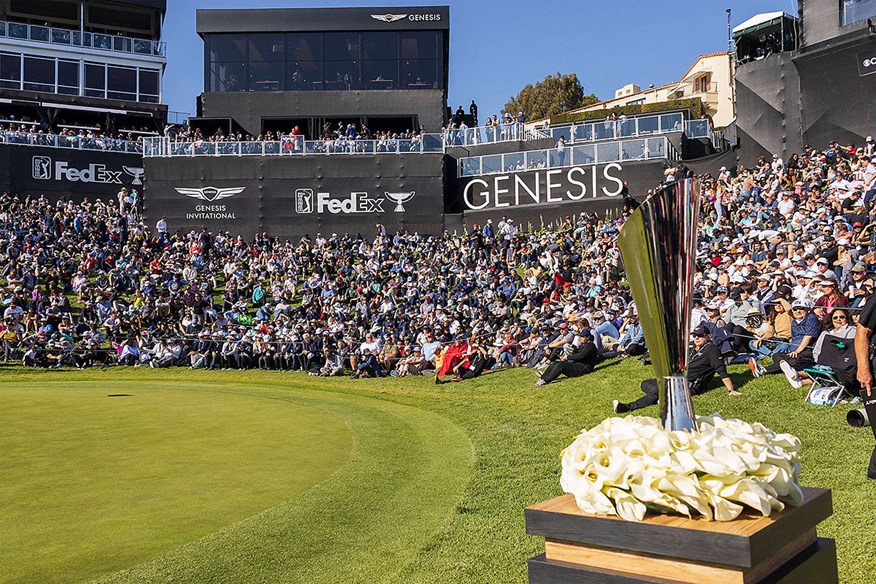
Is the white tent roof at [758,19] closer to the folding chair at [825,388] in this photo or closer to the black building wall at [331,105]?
the black building wall at [331,105]

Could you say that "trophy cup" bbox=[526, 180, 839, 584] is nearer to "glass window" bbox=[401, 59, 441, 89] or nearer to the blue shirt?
the blue shirt

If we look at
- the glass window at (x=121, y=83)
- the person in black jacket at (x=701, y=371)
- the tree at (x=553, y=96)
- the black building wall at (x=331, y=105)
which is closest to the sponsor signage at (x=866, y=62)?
the person in black jacket at (x=701, y=371)

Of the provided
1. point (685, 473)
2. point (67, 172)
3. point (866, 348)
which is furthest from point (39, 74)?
point (685, 473)

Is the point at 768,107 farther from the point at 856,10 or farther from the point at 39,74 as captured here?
the point at 39,74

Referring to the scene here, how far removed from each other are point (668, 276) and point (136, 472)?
785cm

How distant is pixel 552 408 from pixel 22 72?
5274 centimetres

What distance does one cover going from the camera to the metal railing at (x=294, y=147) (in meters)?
42.6

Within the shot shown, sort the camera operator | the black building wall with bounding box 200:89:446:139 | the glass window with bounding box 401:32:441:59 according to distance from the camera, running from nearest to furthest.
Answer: the camera operator, the black building wall with bounding box 200:89:446:139, the glass window with bounding box 401:32:441:59

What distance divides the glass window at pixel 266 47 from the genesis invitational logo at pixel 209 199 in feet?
41.9

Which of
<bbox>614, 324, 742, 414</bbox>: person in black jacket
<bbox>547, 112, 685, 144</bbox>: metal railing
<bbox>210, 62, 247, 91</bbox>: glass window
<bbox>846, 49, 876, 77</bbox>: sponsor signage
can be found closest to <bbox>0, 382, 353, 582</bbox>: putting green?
<bbox>614, 324, 742, 414</bbox>: person in black jacket

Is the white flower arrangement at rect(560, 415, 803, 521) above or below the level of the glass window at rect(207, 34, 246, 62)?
below

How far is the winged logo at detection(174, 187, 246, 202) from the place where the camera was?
43.6 metres

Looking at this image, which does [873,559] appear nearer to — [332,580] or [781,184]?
[332,580]

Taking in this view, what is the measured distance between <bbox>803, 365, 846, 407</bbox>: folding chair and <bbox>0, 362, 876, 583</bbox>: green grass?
226 millimetres
